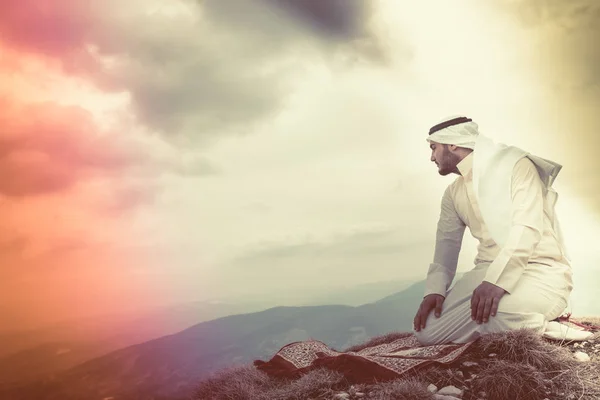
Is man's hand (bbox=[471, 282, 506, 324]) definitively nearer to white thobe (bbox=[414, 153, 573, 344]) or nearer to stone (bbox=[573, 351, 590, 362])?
white thobe (bbox=[414, 153, 573, 344])

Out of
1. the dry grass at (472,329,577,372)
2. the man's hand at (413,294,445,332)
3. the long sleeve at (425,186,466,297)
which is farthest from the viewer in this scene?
the long sleeve at (425,186,466,297)

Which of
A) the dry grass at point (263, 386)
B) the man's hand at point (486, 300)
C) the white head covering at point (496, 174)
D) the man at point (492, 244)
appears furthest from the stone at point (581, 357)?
the dry grass at point (263, 386)

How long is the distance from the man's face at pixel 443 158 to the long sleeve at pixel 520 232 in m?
0.58

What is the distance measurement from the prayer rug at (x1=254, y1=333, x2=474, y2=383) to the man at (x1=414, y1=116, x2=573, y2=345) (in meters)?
0.32

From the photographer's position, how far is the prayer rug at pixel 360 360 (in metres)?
4.25

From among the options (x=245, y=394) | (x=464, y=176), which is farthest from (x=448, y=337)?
(x=245, y=394)

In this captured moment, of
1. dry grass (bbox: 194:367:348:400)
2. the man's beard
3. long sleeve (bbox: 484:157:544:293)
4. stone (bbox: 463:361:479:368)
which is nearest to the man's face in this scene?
the man's beard

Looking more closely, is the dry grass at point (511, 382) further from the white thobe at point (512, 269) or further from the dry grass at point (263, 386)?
the dry grass at point (263, 386)

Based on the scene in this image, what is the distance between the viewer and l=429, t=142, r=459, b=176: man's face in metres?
5.17

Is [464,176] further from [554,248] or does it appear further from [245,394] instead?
[245,394]

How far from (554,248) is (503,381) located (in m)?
1.56

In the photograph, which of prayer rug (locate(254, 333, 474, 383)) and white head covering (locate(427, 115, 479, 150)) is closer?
prayer rug (locate(254, 333, 474, 383))

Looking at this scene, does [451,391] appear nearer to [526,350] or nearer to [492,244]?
[526,350]

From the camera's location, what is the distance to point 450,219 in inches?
215
